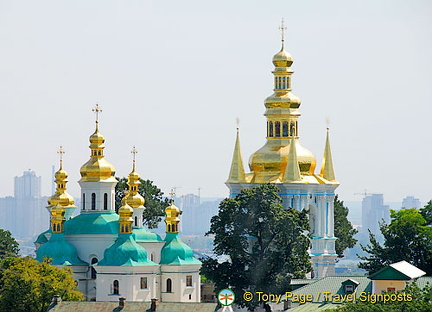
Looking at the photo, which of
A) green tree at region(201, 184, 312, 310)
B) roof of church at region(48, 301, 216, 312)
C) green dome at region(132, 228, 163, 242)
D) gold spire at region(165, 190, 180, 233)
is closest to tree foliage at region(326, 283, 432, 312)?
roof of church at region(48, 301, 216, 312)

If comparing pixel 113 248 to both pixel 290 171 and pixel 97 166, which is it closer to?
pixel 97 166

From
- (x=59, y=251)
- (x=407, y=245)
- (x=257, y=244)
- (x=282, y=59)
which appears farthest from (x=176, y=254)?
(x=282, y=59)

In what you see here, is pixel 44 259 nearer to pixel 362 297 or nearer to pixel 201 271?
pixel 201 271

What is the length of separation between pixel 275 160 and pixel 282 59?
5072 millimetres

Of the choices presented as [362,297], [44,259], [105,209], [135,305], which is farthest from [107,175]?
[362,297]

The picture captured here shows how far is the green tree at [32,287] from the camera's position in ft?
221

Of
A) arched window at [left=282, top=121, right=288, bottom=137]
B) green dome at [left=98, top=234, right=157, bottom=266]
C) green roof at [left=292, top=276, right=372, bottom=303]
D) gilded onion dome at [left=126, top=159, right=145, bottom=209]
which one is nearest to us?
green roof at [left=292, top=276, right=372, bottom=303]

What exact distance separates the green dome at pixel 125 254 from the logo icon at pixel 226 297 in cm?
789

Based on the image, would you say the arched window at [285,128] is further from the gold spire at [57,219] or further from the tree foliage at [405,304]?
the tree foliage at [405,304]

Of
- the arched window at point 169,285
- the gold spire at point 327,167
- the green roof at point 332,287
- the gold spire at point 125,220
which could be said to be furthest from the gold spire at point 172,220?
the green roof at point 332,287

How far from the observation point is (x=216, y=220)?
2827 inches

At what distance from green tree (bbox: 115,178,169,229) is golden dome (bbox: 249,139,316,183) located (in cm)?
697

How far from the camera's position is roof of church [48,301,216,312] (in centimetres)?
6525

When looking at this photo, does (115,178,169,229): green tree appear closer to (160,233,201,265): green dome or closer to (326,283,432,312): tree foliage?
(160,233,201,265): green dome
